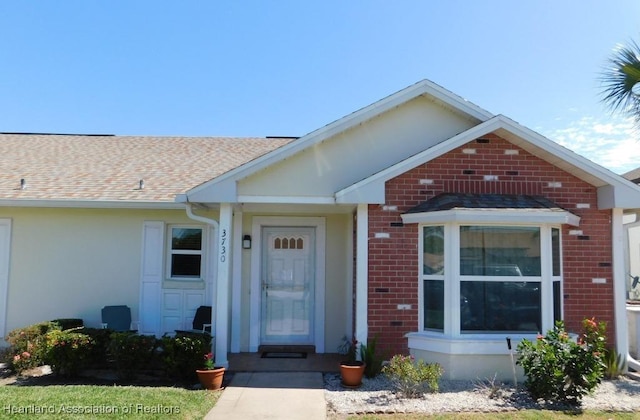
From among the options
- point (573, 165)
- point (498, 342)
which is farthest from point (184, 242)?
point (573, 165)

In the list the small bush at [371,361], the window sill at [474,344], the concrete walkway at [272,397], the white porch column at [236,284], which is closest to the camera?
the concrete walkway at [272,397]

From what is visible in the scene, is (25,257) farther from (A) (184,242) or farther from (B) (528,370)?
(B) (528,370)

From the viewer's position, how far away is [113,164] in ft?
34.9

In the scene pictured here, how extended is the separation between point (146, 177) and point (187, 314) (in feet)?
9.86

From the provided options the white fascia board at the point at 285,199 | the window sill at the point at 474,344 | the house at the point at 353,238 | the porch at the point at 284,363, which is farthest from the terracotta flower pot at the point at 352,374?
the white fascia board at the point at 285,199

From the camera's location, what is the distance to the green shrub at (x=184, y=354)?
22.3 feet

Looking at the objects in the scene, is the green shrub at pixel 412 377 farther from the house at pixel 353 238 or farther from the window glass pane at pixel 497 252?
the window glass pane at pixel 497 252

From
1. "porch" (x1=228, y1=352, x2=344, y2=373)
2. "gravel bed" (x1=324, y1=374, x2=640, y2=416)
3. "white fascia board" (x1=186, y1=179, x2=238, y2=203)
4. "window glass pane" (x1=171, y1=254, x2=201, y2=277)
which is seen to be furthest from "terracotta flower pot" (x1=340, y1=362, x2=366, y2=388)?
"window glass pane" (x1=171, y1=254, x2=201, y2=277)

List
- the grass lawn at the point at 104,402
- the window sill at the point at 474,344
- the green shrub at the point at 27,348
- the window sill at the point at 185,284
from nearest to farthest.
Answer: the grass lawn at the point at 104,402 < the window sill at the point at 474,344 < the green shrub at the point at 27,348 < the window sill at the point at 185,284

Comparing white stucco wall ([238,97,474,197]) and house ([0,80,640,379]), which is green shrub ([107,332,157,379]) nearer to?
house ([0,80,640,379])

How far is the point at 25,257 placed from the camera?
9133 mm

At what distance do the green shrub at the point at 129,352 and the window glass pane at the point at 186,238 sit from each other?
2566 mm

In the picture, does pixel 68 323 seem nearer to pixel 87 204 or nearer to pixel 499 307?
pixel 87 204

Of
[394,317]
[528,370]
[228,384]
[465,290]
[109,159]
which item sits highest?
[109,159]
